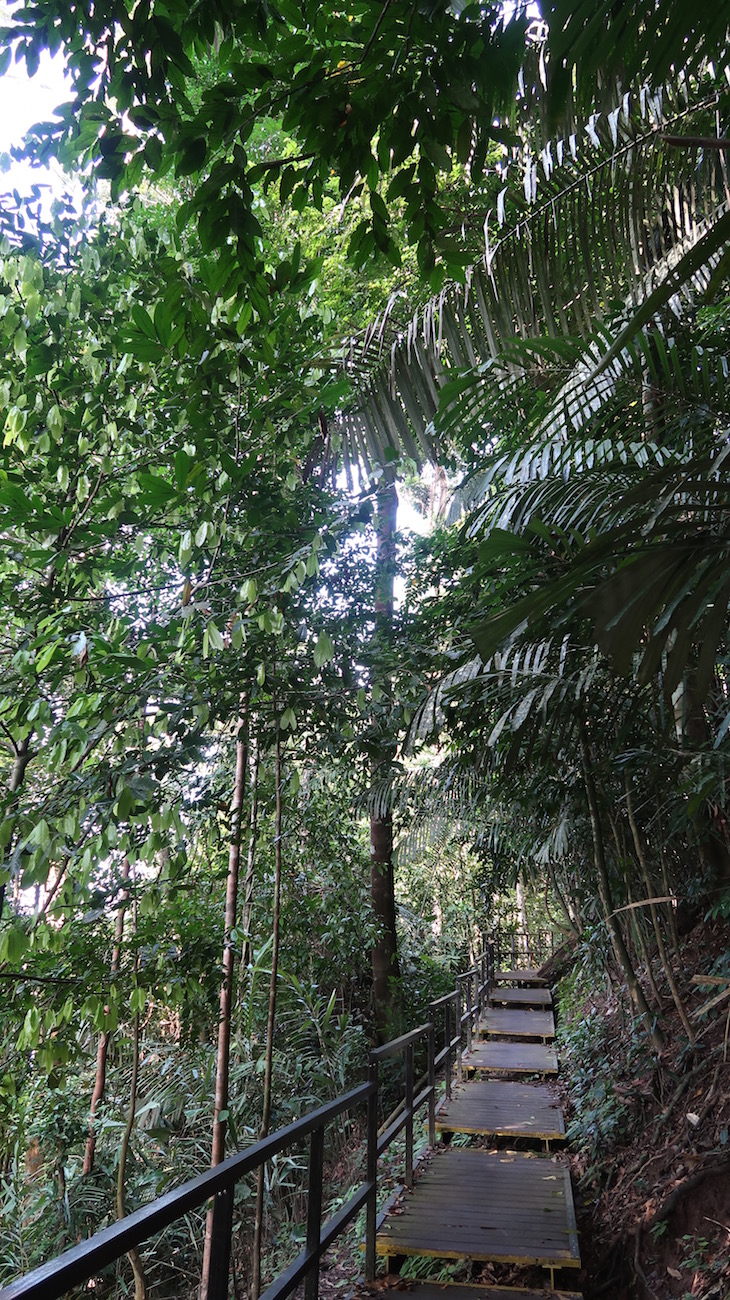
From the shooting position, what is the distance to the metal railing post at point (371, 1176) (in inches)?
129

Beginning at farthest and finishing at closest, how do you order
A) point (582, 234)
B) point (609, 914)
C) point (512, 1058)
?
1. point (512, 1058)
2. point (609, 914)
3. point (582, 234)

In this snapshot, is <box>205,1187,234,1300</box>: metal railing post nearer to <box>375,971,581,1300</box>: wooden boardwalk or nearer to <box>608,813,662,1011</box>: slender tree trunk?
<box>375,971,581,1300</box>: wooden boardwalk

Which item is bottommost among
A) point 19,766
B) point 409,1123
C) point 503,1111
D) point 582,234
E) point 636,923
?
point 503,1111

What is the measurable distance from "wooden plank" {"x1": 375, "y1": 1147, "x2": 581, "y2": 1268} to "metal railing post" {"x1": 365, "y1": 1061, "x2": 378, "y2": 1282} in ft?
0.66

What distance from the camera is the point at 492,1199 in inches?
159

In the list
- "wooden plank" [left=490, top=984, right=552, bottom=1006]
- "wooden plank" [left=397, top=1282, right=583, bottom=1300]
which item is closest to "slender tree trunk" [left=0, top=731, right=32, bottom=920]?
"wooden plank" [left=397, top=1282, right=583, bottom=1300]

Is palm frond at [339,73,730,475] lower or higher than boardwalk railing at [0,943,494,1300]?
higher

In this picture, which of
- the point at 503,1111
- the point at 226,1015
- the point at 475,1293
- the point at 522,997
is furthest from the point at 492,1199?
the point at 522,997

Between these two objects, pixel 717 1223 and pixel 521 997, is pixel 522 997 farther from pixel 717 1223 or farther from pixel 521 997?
pixel 717 1223

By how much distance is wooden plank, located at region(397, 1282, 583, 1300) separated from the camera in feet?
10.2

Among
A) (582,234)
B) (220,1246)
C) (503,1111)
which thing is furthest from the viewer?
(503,1111)

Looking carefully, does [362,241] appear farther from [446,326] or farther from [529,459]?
[446,326]

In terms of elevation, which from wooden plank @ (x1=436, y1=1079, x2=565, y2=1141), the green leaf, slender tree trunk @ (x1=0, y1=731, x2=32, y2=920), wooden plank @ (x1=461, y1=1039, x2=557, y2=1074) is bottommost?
wooden plank @ (x1=436, y1=1079, x2=565, y2=1141)

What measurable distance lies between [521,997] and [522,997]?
16 mm
